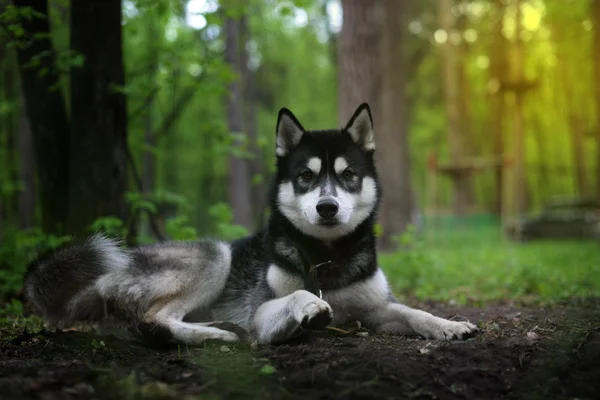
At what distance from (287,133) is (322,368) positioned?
2031 millimetres

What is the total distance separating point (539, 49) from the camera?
25.0 metres

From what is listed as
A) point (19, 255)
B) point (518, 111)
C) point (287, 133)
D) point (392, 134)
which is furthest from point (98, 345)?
point (518, 111)

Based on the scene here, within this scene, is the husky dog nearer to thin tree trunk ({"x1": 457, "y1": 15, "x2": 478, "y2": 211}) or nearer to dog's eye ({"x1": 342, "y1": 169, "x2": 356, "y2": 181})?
dog's eye ({"x1": 342, "y1": 169, "x2": 356, "y2": 181})

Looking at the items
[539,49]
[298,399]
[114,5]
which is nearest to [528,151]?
[539,49]

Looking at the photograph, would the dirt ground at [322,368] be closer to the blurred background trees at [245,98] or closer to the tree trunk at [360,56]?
the blurred background trees at [245,98]

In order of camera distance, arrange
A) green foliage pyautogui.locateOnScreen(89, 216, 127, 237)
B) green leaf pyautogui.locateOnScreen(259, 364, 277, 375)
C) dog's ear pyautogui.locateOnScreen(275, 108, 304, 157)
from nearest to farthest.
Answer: green leaf pyautogui.locateOnScreen(259, 364, 277, 375)
dog's ear pyautogui.locateOnScreen(275, 108, 304, 157)
green foliage pyautogui.locateOnScreen(89, 216, 127, 237)

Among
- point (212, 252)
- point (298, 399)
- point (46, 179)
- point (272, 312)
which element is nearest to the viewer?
point (298, 399)

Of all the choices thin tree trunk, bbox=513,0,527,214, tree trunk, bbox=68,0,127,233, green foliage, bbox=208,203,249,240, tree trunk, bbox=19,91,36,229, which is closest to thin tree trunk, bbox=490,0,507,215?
thin tree trunk, bbox=513,0,527,214

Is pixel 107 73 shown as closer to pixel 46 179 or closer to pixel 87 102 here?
pixel 87 102

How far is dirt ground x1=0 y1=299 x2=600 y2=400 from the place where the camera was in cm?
250

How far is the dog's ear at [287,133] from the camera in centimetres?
415

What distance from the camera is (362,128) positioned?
4.27 meters

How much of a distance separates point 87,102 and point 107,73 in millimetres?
381

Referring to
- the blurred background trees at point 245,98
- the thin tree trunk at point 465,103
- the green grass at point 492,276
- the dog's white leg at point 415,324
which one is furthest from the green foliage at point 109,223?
the thin tree trunk at point 465,103
